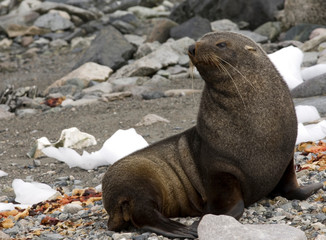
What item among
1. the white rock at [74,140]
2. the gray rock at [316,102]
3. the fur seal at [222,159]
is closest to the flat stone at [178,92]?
the gray rock at [316,102]

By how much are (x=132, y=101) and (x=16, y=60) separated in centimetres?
903

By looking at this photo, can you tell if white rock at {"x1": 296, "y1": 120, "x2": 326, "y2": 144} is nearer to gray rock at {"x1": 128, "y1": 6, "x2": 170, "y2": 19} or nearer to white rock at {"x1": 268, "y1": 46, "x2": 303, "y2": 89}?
white rock at {"x1": 268, "y1": 46, "x2": 303, "y2": 89}

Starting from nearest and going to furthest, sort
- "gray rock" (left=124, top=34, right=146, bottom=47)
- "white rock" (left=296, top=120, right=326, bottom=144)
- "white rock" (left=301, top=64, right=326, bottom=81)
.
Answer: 1. "white rock" (left=296, top=120, right=326, bottom=144)
2. "white rock" (left=301, top=64, right=326, bottom=81)
3. "gray rock" (left=124, top=34, right=146, bottom=47)

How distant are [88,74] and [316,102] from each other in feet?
24.0

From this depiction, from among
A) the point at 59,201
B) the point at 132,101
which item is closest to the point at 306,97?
the point at 132,101

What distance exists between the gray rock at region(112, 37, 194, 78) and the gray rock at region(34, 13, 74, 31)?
8.00m

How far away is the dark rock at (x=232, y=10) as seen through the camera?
18.2 metres

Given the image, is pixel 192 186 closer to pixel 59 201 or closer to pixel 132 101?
pixel 59 201

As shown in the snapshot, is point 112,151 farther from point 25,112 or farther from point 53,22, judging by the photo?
point 53,22

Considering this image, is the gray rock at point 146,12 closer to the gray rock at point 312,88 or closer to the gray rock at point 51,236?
the gray rock at point 312,88

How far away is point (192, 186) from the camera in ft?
15.8

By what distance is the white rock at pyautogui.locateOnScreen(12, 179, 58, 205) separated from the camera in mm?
6188

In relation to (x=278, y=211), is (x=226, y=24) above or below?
below

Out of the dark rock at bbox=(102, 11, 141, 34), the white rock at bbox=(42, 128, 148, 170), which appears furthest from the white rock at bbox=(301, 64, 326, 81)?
the dark rock at bbox=(102, 11, 141, 34)
